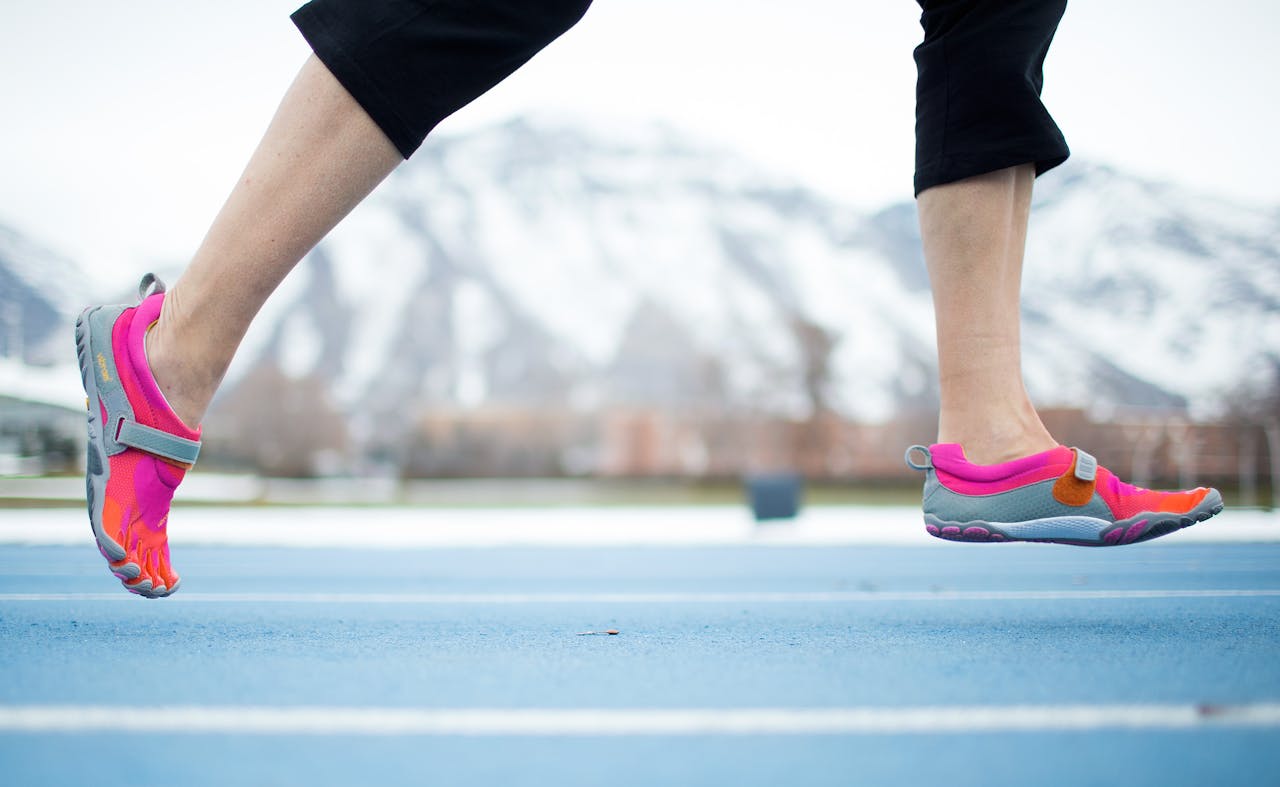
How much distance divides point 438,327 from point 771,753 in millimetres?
115563

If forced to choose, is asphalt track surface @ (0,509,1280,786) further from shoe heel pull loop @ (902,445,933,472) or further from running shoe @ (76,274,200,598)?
shoe heel pull loop @ (902,445,933,472)

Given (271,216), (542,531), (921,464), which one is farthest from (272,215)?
(542,531)

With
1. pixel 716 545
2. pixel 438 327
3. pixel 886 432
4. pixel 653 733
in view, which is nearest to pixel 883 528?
pixel 716 545

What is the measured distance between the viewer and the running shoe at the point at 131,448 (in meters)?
1.26

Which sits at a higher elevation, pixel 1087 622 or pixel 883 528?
pixel 1087 622

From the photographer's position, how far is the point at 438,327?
113875mm

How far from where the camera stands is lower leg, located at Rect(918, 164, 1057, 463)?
1.48 m

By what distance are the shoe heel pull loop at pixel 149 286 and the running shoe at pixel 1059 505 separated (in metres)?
1.05

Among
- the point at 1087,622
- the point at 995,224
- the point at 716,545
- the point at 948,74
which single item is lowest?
the point at 716,545

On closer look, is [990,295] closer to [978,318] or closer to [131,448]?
[978,318]

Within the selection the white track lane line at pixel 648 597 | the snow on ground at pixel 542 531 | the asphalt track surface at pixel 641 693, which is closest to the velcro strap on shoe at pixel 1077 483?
the asphalt track surface at pixel 641 693

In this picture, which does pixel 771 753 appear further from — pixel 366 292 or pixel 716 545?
pixel 366 292

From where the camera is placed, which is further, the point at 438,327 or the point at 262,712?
the point at 438,327

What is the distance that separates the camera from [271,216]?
48.5 inches
